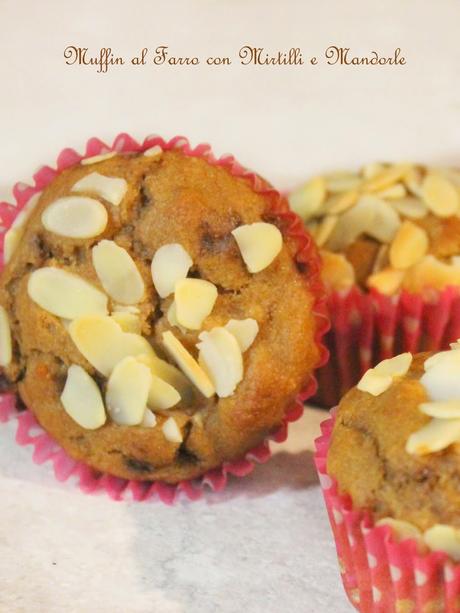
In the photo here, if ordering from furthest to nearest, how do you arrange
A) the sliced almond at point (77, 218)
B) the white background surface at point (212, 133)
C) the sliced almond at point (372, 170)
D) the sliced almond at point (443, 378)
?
the sliced almond at point (372, 170), the sliced almond at point (77, 218), the white background surface at point (212, 133), the sliced almond at point (443, 378)

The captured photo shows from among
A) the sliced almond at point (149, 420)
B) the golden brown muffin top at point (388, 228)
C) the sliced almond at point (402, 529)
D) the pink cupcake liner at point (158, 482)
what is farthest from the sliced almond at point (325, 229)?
the sliced almond at point (402, 529)

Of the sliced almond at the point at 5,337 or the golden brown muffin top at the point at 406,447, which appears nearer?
the golden brown muffin top at the point at 406,447

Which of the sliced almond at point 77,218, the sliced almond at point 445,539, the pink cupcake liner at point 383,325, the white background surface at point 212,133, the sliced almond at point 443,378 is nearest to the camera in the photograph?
the sliced almond at point 445,539

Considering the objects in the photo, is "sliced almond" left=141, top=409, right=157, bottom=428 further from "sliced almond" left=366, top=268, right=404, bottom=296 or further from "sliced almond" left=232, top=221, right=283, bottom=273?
"sliced almond" left=366, top=268, right=404, bottom=296

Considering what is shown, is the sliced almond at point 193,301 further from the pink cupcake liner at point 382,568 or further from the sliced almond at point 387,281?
the sliced almond at point 387,281

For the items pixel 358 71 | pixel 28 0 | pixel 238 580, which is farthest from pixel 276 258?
pixel 28 0

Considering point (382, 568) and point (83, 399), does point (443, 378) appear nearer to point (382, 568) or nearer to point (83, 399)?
point (382, 568)
